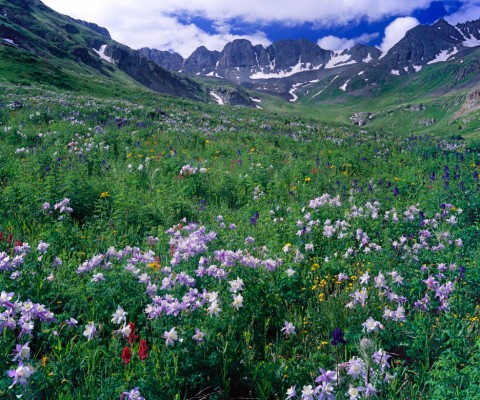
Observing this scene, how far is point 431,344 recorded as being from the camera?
351cm

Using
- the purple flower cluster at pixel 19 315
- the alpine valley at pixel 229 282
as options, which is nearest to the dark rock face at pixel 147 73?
the alpine valley at pixel 229 282

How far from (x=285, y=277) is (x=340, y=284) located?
3.13 feet

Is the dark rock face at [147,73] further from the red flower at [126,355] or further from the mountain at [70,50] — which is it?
the red flower at [126,355]

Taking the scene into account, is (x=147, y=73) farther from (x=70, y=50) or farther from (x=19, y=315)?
(x=19, y=315)

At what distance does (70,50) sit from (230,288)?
116m

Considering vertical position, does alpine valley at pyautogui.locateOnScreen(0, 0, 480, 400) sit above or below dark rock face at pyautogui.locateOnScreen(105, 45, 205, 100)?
below

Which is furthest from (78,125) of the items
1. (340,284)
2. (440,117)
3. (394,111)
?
(394,111)

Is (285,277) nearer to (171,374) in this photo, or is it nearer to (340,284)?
(340,284)

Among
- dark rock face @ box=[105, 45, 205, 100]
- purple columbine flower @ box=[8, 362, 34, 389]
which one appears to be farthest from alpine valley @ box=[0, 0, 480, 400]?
dark rock face @ box=[105, 45, 205, 100]

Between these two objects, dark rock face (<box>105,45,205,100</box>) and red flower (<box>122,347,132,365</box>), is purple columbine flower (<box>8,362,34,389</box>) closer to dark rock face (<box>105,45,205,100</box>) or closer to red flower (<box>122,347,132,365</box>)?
red flower (<box>122,347,132,365</box>)

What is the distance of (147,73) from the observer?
15262 centimetres

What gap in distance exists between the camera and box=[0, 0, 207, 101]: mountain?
81625 mm

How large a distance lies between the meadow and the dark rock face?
14424 centimetres

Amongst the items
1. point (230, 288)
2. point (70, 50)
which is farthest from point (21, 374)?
point (70, 50)
